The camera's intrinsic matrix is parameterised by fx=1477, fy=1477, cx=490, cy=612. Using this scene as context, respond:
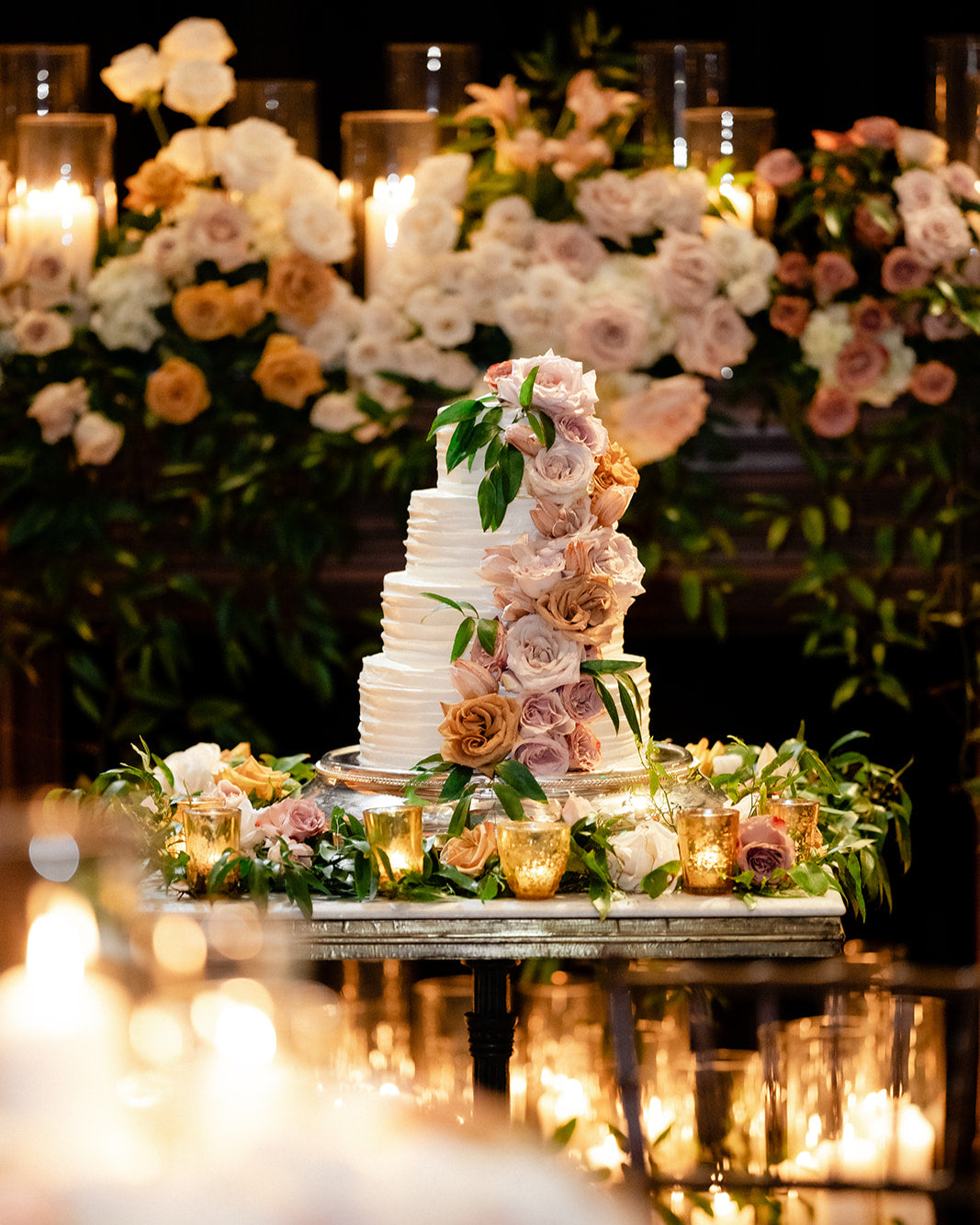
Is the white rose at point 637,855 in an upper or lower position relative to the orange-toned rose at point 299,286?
lower

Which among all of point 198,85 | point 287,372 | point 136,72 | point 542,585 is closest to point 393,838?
point 542,585

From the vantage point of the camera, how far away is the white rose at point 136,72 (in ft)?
11.1

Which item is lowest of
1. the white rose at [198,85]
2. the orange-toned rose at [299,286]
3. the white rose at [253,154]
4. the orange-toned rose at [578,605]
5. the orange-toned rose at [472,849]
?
the orange-toned rose at [472,849]

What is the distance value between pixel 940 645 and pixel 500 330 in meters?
1.35

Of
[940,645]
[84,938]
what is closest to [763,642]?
[940,645]

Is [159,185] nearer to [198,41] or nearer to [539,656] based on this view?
[198,41]

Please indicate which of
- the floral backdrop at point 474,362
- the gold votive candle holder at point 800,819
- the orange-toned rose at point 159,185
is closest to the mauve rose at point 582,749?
the gold votive candle holder at point 800,819

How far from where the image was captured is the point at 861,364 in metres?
3.27

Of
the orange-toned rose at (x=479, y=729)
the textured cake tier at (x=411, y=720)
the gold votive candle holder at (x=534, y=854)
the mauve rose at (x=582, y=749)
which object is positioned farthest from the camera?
the textured cake tier at (x=411, y=720)

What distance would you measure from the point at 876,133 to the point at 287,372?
141cm

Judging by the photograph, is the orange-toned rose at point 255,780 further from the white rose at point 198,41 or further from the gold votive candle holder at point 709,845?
the white rose at point 198,41

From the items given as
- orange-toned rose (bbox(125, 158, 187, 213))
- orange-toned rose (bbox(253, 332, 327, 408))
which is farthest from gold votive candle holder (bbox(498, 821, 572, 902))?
orange-toned rose (bbox(125, 158, 187, 213))

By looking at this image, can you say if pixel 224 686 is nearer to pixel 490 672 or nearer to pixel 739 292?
pixel 739 292

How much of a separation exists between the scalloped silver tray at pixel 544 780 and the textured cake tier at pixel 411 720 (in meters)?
0.04
